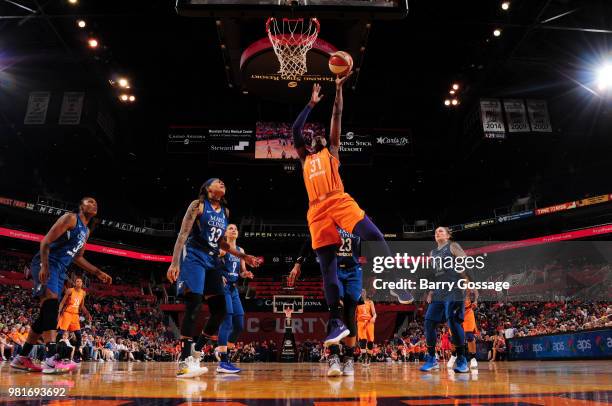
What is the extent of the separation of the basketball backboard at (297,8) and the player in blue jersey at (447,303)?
328 centimetres

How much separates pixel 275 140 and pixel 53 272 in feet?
45.1

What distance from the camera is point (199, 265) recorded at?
4.83 metres

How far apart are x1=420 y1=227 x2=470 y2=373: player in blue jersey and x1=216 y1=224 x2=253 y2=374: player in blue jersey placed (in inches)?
104

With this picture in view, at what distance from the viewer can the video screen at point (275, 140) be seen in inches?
714

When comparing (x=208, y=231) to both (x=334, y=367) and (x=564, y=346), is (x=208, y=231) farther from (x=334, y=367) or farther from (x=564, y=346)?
(x=564, y=346)

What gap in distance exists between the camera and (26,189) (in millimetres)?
23625

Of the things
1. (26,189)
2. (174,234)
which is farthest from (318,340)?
(26,189)

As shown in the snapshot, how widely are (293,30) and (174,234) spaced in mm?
20865

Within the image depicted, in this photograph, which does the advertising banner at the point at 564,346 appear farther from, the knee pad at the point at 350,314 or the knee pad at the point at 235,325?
the knee pad at the point at 235,325

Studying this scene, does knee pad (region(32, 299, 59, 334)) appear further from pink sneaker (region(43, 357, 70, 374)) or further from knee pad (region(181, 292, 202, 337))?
knee pad (region(181, 292, 202, 337))

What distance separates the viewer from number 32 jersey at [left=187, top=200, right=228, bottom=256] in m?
4.96

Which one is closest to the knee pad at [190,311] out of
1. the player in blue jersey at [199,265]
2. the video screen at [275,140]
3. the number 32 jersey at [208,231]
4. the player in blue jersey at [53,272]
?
the player in blue jersey at [199,265]

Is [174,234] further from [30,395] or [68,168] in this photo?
[30,395]

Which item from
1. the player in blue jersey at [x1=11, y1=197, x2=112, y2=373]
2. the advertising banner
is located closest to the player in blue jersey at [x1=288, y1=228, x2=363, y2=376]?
the player in blue jersey at [x1=11, y1=197, x2=112, y2=373]
